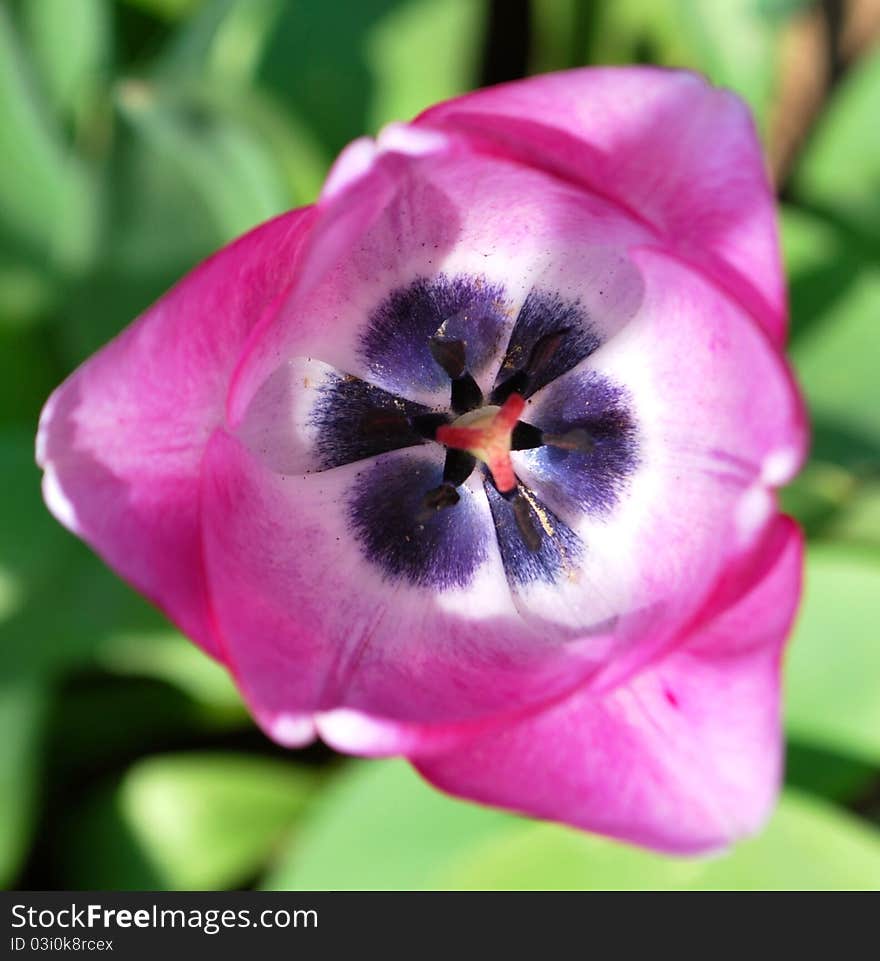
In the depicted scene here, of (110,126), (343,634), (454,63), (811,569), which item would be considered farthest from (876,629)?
(110,126)

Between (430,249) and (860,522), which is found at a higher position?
(430,249)

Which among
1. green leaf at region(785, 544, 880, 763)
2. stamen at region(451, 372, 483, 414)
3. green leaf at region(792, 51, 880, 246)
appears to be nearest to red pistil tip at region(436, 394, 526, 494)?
stamen at region(451, 372, 483, 414)

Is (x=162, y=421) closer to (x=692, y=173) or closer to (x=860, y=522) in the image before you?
(x=692, y=173)

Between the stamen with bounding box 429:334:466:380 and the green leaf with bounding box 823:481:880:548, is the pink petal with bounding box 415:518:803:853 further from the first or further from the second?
the green leaf with bounding box 823:481:880:548

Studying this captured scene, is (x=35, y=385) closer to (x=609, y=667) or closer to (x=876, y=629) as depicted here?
(x=609, y=667)

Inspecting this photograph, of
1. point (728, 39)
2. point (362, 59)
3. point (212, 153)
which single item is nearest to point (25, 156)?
point (212, 153)

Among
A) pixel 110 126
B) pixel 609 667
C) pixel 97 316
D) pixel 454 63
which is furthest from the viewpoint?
pixel 454 63

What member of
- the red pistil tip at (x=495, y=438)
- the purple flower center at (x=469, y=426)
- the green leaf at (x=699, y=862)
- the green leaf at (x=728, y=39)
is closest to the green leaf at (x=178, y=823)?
the green leaf at (x=699, y=862)
